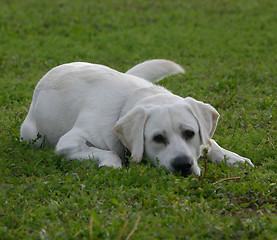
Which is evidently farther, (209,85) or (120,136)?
(209,85)

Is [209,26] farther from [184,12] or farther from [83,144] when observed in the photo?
[83,144]

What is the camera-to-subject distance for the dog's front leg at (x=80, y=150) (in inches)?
217

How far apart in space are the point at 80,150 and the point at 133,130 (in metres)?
0.71

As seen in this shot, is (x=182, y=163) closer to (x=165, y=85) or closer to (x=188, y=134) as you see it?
(x=188, y=134)

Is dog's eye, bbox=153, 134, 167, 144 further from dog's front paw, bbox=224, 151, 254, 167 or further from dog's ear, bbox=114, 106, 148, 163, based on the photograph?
dog's front paw, bbox=224, 151, 254, 167

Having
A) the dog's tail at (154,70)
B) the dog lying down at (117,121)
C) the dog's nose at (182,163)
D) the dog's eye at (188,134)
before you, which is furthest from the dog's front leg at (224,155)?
the dog's tail at (154,70)

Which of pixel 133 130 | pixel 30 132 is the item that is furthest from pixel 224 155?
pixel 30 132

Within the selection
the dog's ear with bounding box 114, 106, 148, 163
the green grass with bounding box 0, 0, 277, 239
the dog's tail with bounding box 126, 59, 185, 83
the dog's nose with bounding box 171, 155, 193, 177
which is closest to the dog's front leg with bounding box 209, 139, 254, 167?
the green grass with bounding box 0, 0, 277, 239

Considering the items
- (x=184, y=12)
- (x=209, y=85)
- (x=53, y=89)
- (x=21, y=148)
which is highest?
(x=53, y=89)

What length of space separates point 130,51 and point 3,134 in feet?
21.4

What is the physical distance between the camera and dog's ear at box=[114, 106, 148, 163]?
537 cm

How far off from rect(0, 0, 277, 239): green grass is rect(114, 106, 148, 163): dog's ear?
195 millimetres

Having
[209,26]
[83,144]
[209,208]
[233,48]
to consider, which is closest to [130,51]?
[233,48]

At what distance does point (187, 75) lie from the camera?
1070cm
